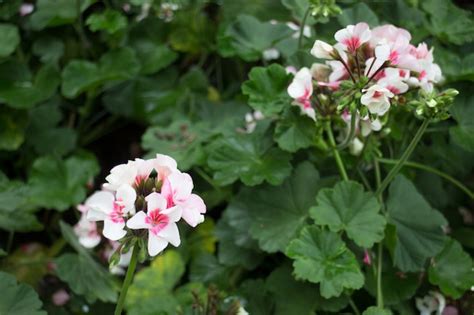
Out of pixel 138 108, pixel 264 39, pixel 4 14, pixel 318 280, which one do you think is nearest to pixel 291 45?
pixel 264 39

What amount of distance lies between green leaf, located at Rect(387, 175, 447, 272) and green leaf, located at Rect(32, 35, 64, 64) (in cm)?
118

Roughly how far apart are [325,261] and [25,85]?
1.16 m

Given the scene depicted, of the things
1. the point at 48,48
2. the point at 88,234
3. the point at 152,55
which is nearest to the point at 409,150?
the point at 88,234

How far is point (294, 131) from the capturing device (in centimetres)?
153

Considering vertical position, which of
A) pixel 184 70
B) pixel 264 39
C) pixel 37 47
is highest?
pixel 264 39

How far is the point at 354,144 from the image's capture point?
63.9 inches

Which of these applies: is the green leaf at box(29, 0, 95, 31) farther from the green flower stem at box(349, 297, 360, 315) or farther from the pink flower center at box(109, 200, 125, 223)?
the green flower stem at box(349, 297, 360, 315)

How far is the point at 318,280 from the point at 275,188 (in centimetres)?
32

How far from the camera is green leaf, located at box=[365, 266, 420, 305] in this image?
155 cm

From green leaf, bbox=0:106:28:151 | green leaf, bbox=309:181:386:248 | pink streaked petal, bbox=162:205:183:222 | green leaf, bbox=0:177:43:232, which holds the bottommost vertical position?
green leaf, bbox=0:106:28:151

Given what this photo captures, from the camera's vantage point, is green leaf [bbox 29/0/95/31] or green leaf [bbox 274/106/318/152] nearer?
green leaf [bbox 274/106/318/152]

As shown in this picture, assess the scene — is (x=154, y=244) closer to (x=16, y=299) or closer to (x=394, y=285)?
(x=16, y=299)

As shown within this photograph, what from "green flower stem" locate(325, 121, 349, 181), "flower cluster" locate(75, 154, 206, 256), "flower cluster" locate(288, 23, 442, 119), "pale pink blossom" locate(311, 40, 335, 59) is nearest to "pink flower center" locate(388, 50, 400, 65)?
"flower cluster" locate(288, 23, 442, 119)

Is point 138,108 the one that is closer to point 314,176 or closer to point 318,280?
point 314,176
